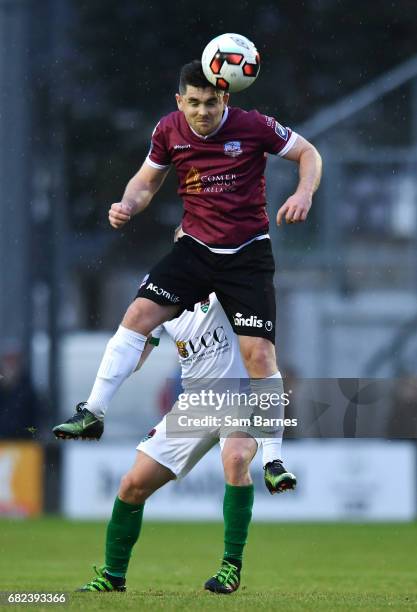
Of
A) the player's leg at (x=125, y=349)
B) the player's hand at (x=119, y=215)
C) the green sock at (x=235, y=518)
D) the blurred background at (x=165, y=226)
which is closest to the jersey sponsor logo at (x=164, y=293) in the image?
the player's leg at (x=125, y=349)

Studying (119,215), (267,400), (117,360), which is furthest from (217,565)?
(119,215)

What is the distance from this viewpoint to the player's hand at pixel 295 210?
7141 millimetres

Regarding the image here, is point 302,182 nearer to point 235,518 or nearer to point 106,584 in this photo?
point 235,518

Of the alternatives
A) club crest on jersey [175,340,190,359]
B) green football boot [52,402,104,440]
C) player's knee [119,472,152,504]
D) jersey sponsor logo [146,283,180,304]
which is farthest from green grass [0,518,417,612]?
jersey sponsor logo [146,283,180,304]

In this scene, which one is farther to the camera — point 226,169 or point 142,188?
point 142,188

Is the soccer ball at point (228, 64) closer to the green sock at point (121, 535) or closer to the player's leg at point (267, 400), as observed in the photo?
the player's leg at point (267, 400)

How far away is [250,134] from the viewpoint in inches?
291

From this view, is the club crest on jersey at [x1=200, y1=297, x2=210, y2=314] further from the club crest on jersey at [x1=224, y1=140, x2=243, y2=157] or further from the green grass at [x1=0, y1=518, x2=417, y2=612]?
the green grass at [x1=0, y1=518, x2=417, y2=612]

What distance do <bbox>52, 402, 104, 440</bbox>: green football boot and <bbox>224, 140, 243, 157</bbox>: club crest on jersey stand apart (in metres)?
1.43

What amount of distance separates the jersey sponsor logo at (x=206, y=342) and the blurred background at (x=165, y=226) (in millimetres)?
7144

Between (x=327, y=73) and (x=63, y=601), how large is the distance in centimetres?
1319

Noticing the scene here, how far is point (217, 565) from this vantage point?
1101cm

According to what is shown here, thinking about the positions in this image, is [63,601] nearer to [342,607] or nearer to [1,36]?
[342,607]

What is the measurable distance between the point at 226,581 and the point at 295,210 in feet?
6.38
